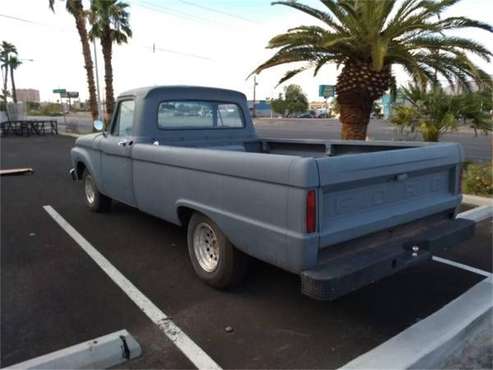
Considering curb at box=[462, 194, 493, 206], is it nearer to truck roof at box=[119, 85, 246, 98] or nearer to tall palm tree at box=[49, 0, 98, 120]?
truck roof at box=[119, 85, 246, 98]

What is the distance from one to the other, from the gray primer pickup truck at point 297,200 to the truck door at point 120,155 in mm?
27

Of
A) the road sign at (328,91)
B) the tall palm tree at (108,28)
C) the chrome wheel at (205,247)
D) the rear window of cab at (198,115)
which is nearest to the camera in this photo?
the chrome wheel at (205,247)

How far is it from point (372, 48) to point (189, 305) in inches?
255

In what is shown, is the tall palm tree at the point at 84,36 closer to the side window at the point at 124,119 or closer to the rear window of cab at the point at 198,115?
the side window at the point at 124,119

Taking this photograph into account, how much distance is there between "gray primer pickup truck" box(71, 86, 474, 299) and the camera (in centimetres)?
267

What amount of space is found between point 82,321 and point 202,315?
3.09 feet

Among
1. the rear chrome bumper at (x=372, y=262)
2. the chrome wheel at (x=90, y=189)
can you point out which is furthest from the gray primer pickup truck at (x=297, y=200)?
the chrome wheel at (x=90, y=189)

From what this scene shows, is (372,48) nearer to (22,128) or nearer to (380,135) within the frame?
(380,135)

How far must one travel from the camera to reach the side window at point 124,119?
5004mm

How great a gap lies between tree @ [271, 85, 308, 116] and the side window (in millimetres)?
88053

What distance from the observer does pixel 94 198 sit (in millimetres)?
6320

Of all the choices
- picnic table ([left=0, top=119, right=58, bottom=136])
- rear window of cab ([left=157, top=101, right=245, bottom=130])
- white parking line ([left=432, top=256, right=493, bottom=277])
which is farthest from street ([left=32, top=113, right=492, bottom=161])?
white parking line ([left=432, top=256, right=493, bottom=277])

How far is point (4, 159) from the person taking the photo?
14344 mm

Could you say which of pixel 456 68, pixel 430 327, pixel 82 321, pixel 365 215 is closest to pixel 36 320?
pixel 82 321
